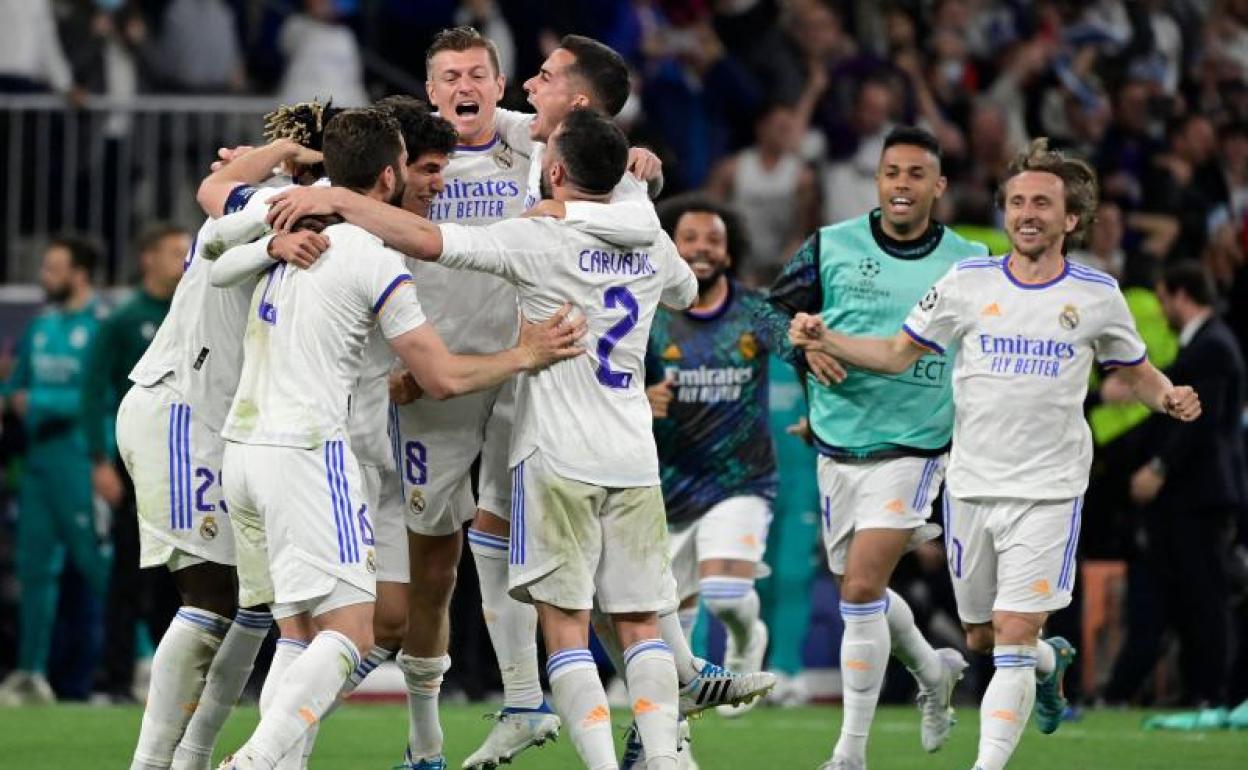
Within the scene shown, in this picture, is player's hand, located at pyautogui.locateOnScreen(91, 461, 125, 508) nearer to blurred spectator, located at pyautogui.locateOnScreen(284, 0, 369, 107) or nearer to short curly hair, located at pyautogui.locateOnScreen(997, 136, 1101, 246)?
blurred spectator, located at pyautogui.locateOnScreen(284, 0, 369, 107)

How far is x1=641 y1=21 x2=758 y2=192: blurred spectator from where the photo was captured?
18219mm

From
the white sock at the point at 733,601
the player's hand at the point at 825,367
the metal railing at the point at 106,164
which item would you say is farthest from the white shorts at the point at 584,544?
the metal railing at the point at 106,164

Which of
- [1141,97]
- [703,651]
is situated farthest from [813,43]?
[703,651]

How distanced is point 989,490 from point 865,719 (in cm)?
123

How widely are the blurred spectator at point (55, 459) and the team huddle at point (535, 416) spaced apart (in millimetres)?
5153

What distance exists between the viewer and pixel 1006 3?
20766 millimetres

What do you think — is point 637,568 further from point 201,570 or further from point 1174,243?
point 1174,243

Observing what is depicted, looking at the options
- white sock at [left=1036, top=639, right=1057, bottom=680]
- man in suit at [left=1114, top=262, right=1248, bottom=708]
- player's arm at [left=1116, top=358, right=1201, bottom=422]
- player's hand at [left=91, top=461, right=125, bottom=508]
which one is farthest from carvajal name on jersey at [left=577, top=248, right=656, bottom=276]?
man in suit at [left=1114, top=262, right=1248, bottom=708]

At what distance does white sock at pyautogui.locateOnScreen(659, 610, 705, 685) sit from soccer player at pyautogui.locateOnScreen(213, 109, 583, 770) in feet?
5.01

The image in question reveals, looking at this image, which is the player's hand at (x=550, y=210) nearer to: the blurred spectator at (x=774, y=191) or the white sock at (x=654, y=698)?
the white sock at (x=654, y=698)

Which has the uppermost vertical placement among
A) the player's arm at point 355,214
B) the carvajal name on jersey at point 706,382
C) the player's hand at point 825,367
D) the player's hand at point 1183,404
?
the player's arm at point 355,214

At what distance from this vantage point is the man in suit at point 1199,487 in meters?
14.4

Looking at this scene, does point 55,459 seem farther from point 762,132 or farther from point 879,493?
point 879,493

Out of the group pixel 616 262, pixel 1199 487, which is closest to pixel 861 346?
pixel 616 262
